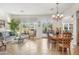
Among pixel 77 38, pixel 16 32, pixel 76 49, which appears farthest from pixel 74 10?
pixel 16 32

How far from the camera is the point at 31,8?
4293 millimetres

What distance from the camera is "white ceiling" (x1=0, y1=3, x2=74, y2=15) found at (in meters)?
4.21

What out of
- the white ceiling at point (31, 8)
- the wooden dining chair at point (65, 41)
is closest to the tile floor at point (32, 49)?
the wooden dining chair at point (65, 41)

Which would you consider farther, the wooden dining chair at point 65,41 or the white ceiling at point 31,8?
the wooden dining chair at point 65,41

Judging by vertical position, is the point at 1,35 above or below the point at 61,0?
below

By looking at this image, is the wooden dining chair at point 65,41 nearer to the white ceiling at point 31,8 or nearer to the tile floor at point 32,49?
the tile floor at point 32,49

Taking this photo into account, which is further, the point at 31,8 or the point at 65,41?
the point at 65,41

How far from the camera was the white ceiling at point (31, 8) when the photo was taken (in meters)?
4.21

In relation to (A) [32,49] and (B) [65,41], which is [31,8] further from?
(B) [65,41]

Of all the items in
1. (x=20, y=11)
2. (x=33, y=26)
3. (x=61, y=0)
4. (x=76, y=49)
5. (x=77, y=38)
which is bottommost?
(x=76, y=49)

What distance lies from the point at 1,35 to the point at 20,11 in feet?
2.93

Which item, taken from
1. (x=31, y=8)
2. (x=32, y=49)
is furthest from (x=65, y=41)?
(x=31, y=8)

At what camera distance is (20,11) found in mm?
4309
